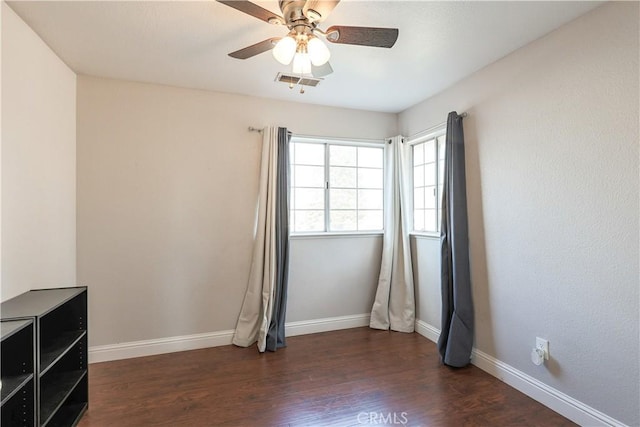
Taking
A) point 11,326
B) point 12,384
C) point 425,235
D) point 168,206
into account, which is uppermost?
point 168,206

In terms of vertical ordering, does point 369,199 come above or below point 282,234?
above

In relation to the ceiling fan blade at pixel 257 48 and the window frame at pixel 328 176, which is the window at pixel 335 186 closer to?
the window frame at pixel 328 176

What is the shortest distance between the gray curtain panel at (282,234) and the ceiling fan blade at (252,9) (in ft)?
5.46

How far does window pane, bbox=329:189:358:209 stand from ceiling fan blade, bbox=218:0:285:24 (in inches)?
87.1

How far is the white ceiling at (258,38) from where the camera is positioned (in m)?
1.84

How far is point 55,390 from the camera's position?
1.87m

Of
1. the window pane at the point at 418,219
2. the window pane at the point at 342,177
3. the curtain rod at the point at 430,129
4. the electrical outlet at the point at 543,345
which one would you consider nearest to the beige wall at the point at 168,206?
the window pane at the point at 342,177

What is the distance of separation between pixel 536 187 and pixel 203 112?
2827 millimetres

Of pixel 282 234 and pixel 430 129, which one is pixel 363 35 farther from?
pixel 282 234

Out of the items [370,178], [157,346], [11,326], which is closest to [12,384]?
[11,326]

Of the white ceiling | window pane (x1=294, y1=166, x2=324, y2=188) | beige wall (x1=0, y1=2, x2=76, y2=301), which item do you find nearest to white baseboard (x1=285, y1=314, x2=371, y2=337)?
window pane (x1=294, y1=166, x2=324, y2=188)

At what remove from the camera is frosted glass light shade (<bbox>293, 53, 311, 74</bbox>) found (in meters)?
1.70

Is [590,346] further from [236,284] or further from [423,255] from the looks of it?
[236,284]

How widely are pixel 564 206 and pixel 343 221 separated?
2069mm
